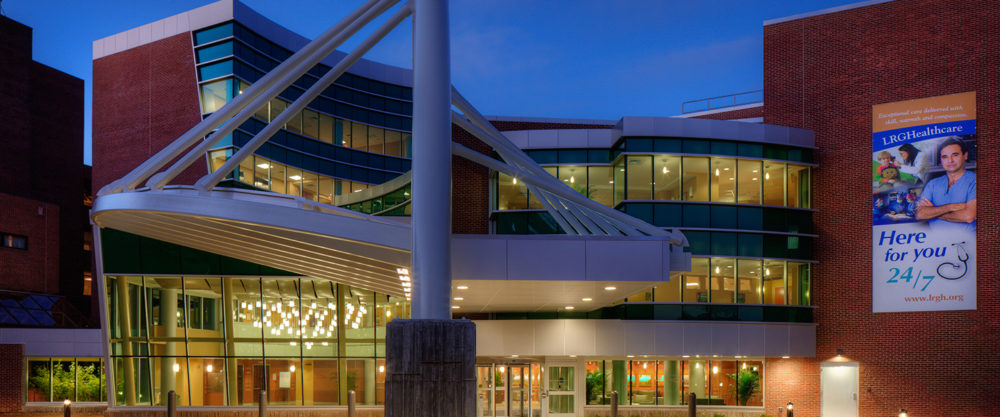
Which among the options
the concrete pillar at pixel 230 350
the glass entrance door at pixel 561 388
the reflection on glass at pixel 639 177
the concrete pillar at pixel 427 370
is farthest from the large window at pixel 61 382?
the concrete pillar at pixel 427 370

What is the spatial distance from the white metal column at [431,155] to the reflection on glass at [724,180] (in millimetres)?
18371

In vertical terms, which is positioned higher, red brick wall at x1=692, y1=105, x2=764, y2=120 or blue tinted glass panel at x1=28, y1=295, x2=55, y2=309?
red brick wall at x1=692, y1=105, x2=764, y2=120

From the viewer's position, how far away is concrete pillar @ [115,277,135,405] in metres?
30.8

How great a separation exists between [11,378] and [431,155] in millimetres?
30246

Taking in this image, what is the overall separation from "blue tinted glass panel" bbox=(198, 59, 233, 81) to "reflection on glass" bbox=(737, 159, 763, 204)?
72.0ft

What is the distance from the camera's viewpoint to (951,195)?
30.4 m

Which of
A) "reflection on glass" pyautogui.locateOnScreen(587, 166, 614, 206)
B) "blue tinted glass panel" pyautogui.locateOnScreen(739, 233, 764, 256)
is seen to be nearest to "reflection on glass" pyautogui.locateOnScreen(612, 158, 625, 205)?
"reflection on glass" pyautogui.locateOnScreen(587, 166, 614, 206)

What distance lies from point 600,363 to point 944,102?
15401 mm

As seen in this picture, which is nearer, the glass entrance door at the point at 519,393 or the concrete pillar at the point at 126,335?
the glass entrance door at the point at 519,393

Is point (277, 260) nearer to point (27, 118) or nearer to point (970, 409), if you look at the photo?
point (970, 409)

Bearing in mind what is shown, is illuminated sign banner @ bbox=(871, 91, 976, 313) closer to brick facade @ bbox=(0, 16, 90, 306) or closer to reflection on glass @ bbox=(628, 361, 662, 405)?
reflection on glass @ bbox=(628, 361, 662, 405)

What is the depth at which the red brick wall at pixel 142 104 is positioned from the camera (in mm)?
38969

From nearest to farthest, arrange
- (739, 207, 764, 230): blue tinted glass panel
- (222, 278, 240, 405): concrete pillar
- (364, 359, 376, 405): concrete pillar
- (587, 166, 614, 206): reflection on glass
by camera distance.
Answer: (222, 278, 240, 405): concrete pillar
(739, 207, 764, 230): blue tinted glass panel
(364, 359, 376, 405): concrete pillar
(587, 166, 614, 206): reflection on glass

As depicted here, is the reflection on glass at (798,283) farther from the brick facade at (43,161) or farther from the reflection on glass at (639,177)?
the brick facade at (43,161)
